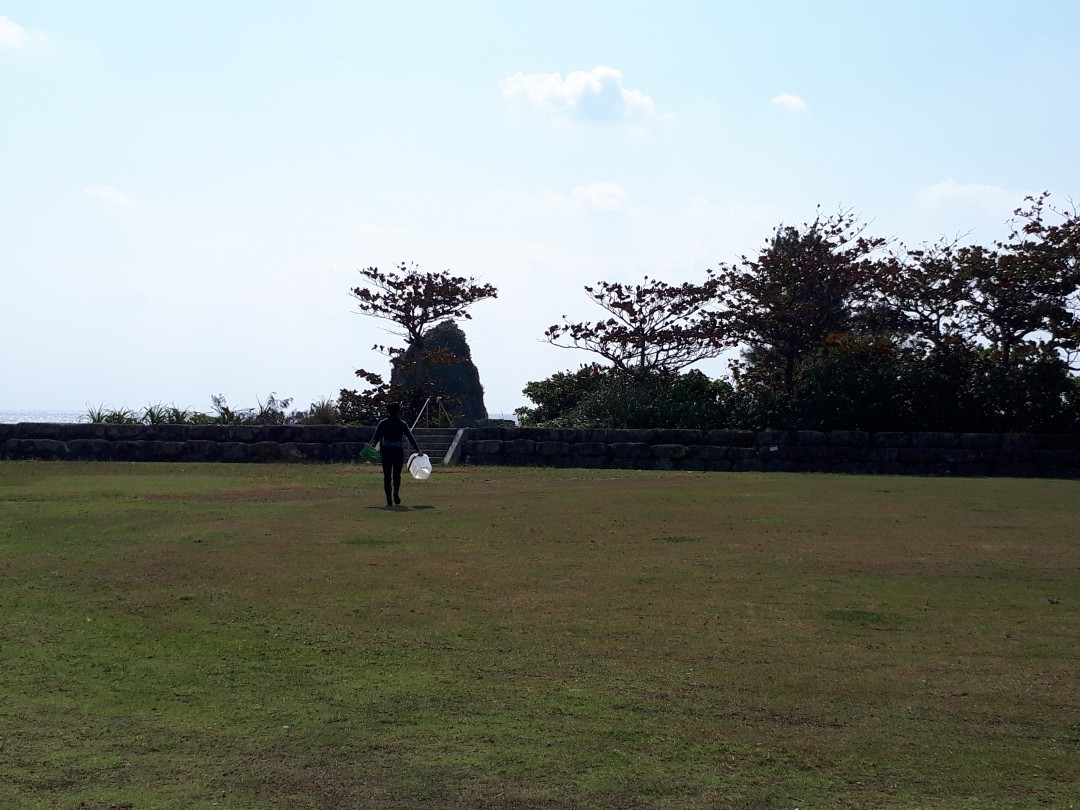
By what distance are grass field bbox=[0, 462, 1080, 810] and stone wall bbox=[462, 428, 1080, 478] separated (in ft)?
31.9

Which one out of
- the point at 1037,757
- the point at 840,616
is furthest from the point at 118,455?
the point at 1037,757

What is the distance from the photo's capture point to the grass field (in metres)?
4.50

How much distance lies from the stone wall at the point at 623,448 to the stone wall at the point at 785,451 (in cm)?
2

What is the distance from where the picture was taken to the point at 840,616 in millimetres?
7488

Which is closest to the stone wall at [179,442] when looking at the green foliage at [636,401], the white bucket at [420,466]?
the green foliage at [636,401]

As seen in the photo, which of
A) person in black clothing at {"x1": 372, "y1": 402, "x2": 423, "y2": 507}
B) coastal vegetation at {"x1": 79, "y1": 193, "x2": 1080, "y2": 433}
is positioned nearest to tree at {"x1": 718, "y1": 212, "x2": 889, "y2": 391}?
coastal vegetation at {"x1": 79, "y1": 193, "x2": 1080, "y2": 433}

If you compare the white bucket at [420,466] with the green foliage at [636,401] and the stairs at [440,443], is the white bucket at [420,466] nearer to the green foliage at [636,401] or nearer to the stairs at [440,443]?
the stairs at [440,443]

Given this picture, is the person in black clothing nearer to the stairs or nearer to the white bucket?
the white bucket

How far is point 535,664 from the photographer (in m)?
6.23

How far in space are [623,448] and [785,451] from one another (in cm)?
333

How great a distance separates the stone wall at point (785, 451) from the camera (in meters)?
21.8

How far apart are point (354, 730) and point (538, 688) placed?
1.07 metres

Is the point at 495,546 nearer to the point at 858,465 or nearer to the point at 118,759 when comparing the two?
the point at 118,759

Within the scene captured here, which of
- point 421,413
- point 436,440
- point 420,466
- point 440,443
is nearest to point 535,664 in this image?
point 420,466
